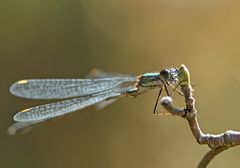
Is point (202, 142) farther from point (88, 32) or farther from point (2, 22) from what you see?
point (2, 22)

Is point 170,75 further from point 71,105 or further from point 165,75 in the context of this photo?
point 71,105

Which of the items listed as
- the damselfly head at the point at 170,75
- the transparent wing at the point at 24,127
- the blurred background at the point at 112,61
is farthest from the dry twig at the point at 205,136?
the blurred background at the point at 112,61

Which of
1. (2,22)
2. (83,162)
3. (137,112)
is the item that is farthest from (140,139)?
(2,22)

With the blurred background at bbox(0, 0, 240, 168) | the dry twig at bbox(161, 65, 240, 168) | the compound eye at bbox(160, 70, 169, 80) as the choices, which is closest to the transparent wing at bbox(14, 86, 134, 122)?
the compound eye at bbox(160, 70, 169, 80)

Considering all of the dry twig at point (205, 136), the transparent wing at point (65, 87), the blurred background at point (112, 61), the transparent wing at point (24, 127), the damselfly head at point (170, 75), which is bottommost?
the dry twig at point (205, 136)

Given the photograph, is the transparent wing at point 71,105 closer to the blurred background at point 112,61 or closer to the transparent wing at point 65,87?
the transparent wing at point 65,87

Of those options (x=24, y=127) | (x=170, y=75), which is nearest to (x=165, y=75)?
(x=170, y=75)

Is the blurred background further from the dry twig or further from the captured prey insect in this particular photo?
the dry twig
